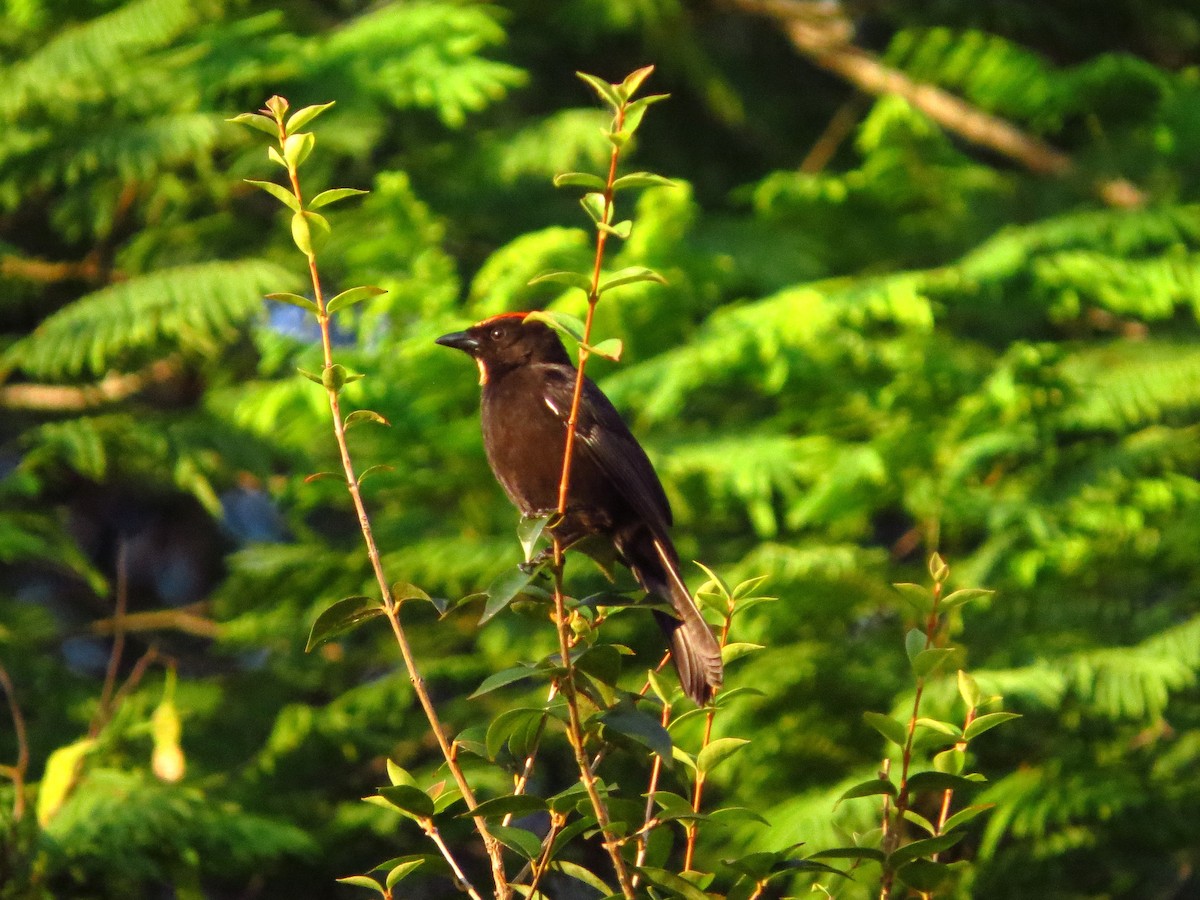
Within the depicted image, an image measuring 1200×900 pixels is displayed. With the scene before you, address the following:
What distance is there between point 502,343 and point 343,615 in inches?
64.5

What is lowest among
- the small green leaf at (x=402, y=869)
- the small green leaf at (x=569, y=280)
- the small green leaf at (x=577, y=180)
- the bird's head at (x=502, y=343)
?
the bird's head at (x=502, y=343)

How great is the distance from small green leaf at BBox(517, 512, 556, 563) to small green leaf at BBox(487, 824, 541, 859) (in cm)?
38

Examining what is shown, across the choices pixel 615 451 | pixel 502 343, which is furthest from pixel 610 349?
pixel 502 343

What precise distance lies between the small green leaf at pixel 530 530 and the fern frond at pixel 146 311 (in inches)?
121

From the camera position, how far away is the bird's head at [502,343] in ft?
12.4

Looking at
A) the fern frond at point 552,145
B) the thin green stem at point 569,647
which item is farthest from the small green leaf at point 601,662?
the fern frond at point 552,145

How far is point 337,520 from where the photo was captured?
324 inches

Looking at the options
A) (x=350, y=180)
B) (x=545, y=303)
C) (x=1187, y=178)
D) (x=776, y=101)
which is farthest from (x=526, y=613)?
(x=776, y=101)

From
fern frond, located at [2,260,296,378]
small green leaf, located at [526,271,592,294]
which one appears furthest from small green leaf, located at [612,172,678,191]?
fern frond, located at [2,260,296,378]

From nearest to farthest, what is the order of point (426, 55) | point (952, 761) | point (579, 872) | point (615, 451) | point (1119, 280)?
point (952, 761) < point (579, 872) < point (615, 451) < point (1119, 280) < point (426, 55)

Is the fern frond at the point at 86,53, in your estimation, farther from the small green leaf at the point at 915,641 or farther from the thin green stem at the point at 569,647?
the small green leaf at the point at 915,641

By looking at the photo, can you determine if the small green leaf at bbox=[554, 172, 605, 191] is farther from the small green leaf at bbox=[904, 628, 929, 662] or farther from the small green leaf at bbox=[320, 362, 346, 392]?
the small green leaf at bbox=[904, 628, 929, 662]

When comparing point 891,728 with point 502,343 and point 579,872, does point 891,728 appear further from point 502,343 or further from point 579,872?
point 502,343

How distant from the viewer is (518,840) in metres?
2.15
